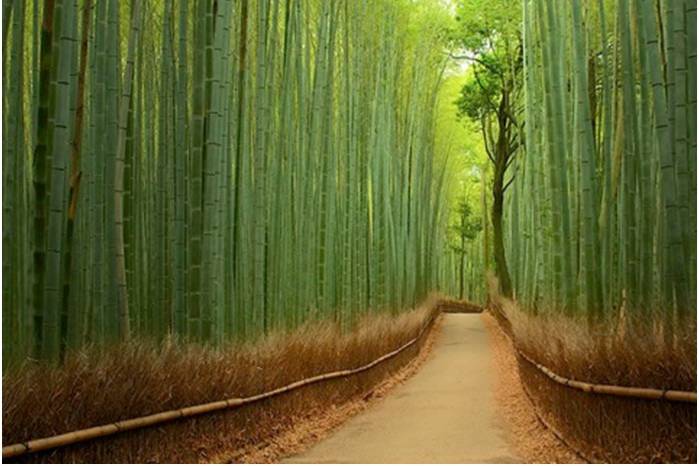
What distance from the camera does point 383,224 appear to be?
10734 millimetres

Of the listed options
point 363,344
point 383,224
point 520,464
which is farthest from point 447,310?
point 520,464

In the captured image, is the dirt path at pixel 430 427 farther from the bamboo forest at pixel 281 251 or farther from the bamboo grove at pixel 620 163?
the bamboo grove at pixel 620 163

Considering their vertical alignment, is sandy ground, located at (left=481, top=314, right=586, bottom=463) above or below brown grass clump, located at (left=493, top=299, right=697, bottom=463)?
below

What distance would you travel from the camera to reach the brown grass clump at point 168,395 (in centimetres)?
298

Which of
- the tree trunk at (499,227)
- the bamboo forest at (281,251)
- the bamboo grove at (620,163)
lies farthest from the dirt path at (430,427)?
the tree trunk at (499,227)

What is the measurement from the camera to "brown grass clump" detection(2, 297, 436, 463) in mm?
2984

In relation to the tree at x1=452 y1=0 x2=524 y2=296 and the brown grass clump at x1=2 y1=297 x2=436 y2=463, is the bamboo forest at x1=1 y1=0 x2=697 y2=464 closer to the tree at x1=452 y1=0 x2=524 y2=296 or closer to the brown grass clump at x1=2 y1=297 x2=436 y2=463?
the brown grass clump at x1=2 y1=297 x2=436 y2=463

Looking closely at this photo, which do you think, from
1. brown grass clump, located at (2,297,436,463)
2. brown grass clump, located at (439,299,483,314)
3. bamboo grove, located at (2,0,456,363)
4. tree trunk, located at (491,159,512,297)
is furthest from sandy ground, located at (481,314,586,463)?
brown grass clump, located at (439,299,483,314)

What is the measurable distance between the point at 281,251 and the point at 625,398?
340 centimetres

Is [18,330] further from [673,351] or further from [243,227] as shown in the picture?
[673,351]

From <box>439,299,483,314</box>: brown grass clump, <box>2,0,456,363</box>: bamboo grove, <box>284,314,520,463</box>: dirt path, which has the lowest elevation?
Result: <box>439,299,483,314</box>: brown grass clump

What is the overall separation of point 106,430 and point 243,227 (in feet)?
7.96

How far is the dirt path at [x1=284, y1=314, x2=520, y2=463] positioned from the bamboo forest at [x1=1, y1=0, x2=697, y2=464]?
0.04m

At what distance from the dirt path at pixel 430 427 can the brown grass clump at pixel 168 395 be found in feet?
1.11
